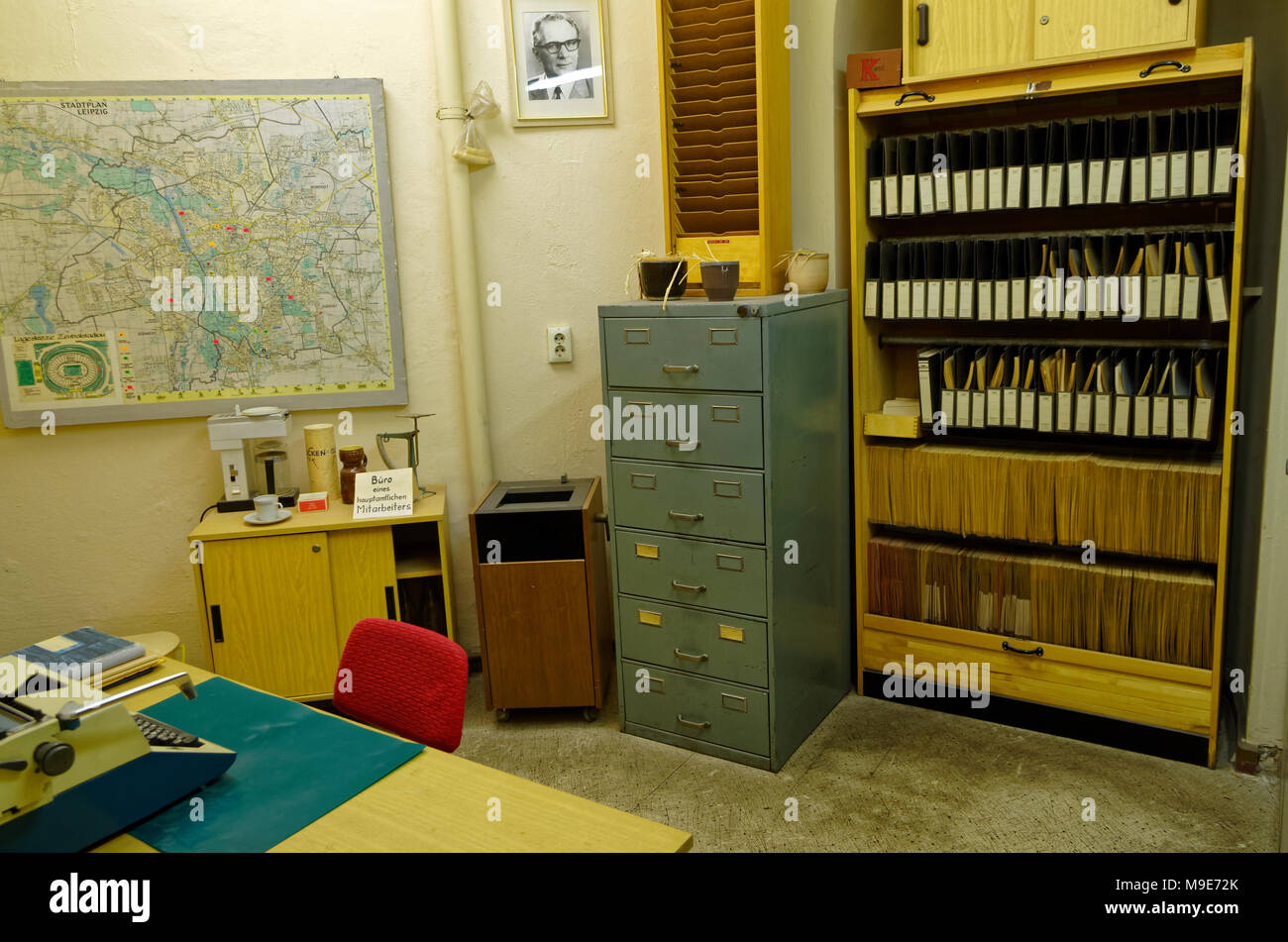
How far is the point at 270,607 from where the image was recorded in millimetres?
3314

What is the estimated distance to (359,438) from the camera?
148 inches

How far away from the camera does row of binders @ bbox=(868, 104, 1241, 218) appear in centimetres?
270

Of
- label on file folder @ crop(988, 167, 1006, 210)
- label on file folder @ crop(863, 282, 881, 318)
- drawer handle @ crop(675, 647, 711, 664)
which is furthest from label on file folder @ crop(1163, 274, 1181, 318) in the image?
drawer handle @ crop(675, 647, 711, 664)

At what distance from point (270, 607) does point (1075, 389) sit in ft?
8.81

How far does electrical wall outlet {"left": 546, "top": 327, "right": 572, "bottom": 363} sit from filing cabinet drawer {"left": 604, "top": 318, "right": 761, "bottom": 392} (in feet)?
2.43

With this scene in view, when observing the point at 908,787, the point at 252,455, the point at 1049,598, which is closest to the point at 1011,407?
the point at 1049,598

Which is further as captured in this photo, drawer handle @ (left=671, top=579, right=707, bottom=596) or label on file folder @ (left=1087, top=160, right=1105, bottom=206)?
drawer handle @ (left=671, top=579, right=707, bottom=596)

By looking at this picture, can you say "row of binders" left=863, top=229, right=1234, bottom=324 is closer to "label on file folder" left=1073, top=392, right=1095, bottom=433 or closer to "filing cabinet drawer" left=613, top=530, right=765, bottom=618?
"label on file folder" left=1073, top=392, right=1095, bottom=433

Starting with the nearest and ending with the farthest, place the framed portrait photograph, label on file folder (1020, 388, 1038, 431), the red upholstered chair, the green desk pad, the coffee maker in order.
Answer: the green desk pad
the red upholstered chair
label on file folder (1020, 388, 1038, 431)
the coffee maker
the framed portrait photograph

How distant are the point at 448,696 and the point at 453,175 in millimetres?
2181

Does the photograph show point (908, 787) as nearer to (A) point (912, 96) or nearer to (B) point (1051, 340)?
(B) point (1051, 340)
